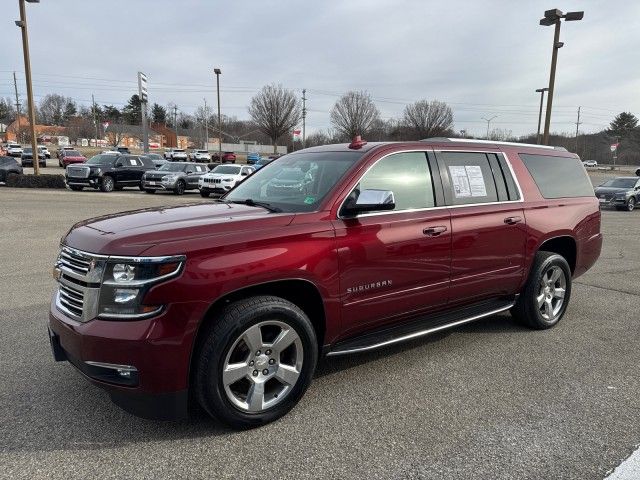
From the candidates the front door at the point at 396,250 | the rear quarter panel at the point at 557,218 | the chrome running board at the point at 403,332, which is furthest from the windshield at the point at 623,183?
the front door at the point at 396,250

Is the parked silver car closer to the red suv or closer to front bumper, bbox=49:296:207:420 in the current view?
the red suv

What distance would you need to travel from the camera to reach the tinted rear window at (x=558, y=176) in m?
5.11

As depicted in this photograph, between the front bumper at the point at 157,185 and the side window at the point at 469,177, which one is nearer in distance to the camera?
the side window at the point at 469,177

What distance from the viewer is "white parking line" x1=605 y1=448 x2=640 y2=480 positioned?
266 cm

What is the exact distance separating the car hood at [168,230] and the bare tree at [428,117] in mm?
66659

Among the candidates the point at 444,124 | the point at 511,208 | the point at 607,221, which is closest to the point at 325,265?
the point at 511,208

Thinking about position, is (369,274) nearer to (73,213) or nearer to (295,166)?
(295,166)

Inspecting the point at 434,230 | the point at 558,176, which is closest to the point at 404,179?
the point at 434,230

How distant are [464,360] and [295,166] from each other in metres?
2.27

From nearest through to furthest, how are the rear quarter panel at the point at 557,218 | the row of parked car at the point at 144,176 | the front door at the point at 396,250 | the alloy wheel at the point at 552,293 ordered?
the front door at the point at 396,250, the rear quarter panel at the point at 557,218, the alloy wheel at the point at 552,293, the row of parked car at the point at 144,176

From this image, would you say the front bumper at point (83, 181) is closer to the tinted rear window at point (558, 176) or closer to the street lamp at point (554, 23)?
the street lamp at point (554, 23)

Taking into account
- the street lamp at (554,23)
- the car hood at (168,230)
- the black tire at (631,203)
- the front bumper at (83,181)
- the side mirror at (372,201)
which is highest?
the street lamp at (554,23)

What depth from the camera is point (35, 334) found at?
15.3 ft

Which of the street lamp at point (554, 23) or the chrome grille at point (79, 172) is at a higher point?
the street lamp at point (554, 23)
